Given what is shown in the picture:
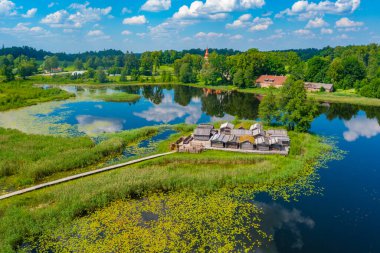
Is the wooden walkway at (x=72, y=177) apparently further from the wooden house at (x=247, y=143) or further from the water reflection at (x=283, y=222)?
the water reflection at (x=283, y=222)

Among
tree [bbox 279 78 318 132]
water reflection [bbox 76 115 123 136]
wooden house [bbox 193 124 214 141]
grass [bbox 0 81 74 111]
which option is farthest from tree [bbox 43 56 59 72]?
tree [bbox 279 78 318 132]

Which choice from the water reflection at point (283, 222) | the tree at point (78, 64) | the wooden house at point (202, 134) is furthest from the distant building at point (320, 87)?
the tree at point (78, 64)

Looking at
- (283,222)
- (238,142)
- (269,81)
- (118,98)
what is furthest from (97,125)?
(269,81)

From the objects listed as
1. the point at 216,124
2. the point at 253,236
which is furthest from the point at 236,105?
the point at 253,236

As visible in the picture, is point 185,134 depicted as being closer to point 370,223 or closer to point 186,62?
point 370,223

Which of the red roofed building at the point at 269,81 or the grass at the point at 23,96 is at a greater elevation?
the red roofed building at the point at 269,81

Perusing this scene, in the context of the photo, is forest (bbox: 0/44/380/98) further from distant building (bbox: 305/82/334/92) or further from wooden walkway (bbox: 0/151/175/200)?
wooden walkway (bbox: 0/151/175/200)
